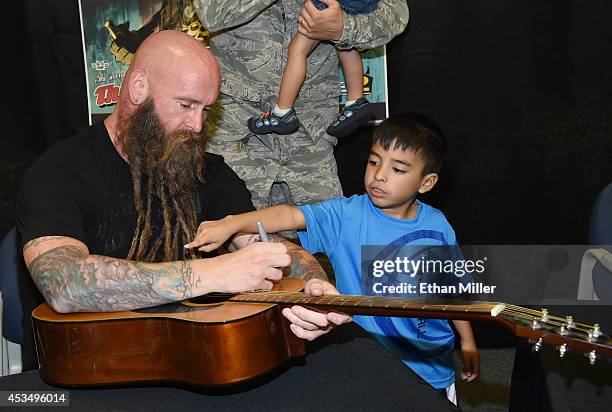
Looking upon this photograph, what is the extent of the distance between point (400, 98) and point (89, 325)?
7.49ft

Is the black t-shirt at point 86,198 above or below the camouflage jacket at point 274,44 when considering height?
below

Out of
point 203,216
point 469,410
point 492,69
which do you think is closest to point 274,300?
point 203,216

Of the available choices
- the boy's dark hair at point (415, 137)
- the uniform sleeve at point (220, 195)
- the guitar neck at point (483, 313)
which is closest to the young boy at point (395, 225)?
the boy's dark hair at point (415, 137)

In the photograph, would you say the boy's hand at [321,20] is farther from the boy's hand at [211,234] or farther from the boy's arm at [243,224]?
the boy's hand at [211,234]

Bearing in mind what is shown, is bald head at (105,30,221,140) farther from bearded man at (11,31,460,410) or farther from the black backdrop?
the black backdrop

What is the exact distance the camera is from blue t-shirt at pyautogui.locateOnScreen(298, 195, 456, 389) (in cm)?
270

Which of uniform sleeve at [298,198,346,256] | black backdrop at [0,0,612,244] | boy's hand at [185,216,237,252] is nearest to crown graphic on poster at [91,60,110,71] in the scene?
black backdrop at [0,0,612,244]

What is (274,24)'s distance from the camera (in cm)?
328

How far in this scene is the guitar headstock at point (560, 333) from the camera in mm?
1461

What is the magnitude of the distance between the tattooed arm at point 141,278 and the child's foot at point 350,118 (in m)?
1.39

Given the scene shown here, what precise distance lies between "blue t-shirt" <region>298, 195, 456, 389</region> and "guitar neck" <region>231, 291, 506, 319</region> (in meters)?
0.71

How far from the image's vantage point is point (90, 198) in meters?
2.35

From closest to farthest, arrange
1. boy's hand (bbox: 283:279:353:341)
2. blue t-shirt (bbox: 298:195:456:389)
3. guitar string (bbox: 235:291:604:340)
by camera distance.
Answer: guitar string (bbox: 235:291:604:340)
boy's hand (bbox: 283:279:353:341)
blue t-shirt (bbox: 298:195:456:389)

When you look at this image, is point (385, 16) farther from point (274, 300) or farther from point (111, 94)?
point (274, 300)
